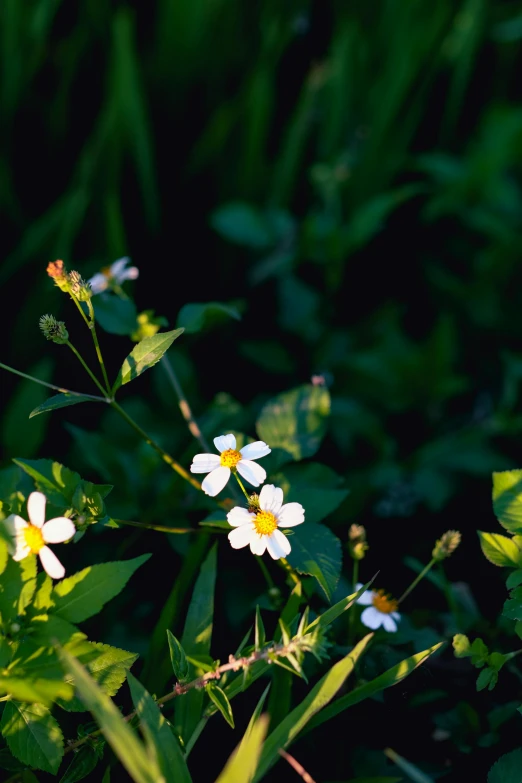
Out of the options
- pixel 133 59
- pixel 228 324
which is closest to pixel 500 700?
pixel 228 324

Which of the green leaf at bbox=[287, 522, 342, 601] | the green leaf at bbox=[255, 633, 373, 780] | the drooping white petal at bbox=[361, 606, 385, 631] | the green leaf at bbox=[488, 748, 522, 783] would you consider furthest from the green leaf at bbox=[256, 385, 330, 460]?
the green leaf at bbox=[488, 748, 522, 783]

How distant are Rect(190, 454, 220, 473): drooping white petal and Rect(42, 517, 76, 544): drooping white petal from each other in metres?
0.18

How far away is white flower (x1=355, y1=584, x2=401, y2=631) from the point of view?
1.05 m

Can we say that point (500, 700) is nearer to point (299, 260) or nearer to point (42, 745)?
point (42, 745)

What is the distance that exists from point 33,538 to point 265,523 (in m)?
0.30

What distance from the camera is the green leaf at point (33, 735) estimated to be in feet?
2.75

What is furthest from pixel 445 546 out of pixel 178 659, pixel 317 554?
pixel 178 659

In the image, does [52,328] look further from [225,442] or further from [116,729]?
[116,729]

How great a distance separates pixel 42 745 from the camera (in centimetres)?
85

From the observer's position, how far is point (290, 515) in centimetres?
92

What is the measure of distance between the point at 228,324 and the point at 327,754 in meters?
1.13

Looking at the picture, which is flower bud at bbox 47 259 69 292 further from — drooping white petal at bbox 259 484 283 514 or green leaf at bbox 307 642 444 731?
green leaf at bbox 307 642 444 731

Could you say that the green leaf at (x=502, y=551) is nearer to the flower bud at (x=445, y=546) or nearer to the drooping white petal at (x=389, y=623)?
the flower bud at (x=445, y=546)

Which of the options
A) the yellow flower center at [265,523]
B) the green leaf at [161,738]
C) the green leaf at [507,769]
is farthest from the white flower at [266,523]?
the green leaf at [507,769]
